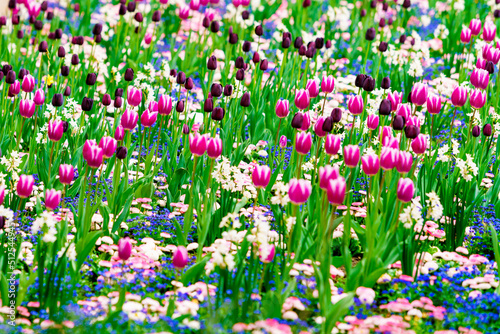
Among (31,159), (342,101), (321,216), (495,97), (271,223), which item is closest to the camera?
(321,216)

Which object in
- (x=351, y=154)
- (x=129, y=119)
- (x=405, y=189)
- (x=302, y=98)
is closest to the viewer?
(x=405, y=189)

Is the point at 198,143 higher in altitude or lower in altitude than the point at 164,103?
lower

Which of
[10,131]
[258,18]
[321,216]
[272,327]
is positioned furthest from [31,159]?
[258,18]

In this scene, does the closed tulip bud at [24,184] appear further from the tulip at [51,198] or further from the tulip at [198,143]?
the tulip at [198,143]

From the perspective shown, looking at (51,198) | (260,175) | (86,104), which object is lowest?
(51,198)

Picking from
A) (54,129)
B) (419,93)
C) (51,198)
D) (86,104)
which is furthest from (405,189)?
(86,104)

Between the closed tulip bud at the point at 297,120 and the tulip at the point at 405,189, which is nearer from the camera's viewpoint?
the tulip at the point at 405,189

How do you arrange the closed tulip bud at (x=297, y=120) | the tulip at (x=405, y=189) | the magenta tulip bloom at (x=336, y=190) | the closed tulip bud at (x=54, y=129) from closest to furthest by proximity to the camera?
the magenta tulip bloom at (x=336, y=190), the tulip at (x=405, y=189), the closed tulip bud at (x=54, y=129), the closed tulip bud at (x=297, y=120)

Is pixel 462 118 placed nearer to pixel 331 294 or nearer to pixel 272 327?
pixel 331 294

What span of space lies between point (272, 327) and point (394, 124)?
169 centimetres

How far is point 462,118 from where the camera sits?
20.8 ft

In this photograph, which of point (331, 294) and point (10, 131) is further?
point (10, 131)

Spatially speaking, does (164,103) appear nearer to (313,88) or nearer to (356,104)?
(313,88)

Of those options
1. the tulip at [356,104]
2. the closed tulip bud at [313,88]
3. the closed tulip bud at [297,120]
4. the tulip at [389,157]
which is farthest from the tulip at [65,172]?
the closed tulip bud at [313,88]
